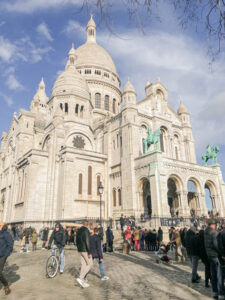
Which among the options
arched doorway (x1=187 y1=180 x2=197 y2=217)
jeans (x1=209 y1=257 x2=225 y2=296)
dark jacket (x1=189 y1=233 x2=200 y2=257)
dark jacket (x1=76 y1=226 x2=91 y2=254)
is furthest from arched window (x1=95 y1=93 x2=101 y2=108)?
jeans (x1=209 y1=257 x2=225 y2=296)

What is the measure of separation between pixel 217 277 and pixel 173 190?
2536cm

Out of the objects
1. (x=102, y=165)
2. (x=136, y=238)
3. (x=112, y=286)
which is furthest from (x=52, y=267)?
(x=102, y=165)

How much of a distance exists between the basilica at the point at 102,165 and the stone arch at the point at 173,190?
114 millimetres

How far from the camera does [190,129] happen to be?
37219 millimetres

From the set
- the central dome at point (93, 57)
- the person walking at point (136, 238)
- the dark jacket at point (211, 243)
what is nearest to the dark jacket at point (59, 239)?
the dark jacket at point (211, 243)

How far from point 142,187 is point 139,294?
21.7m

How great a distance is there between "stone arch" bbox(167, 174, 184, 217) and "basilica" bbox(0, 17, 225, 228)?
0.11 metres

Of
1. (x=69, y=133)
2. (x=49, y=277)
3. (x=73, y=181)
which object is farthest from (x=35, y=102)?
(x=49, y=277)

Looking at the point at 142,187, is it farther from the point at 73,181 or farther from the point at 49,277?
the point at 49,277

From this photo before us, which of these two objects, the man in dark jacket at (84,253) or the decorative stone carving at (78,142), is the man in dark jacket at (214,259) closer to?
the man in dark jacket at (84,253)

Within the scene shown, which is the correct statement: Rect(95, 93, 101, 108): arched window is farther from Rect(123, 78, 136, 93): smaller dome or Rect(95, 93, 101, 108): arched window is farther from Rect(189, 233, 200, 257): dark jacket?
Rect(189, 233, 200, 257): dark jacket

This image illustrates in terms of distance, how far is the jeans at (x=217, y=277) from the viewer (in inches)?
242

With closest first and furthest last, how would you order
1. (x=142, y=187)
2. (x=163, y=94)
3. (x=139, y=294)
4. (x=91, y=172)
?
(x=139, y=294) → (x=142, y=187) → (x=91, y=172) → (x=163, y=94)

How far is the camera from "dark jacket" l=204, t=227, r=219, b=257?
6367 mm
